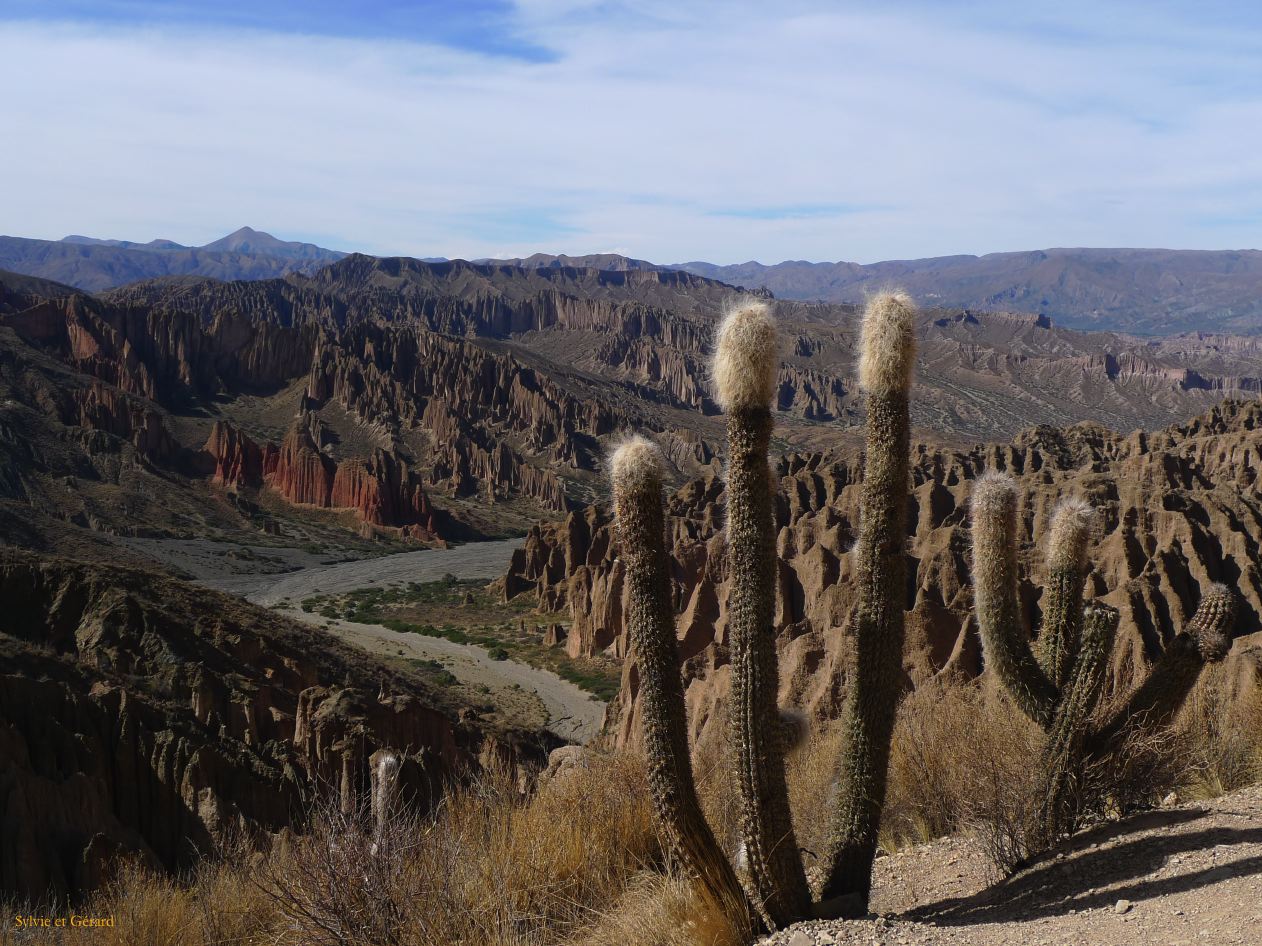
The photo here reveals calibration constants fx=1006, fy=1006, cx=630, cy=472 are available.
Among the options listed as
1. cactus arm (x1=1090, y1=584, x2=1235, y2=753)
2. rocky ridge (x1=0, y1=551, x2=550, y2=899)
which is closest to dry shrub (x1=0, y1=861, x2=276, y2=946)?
rocky ridge (x1=0, y1=551, x2=550, y2=899)

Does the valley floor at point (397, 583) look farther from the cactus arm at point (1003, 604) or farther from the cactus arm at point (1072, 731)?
the cactus arm at point (1072, 731)

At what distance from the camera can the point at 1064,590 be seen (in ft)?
28.1

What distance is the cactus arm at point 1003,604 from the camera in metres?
8.20

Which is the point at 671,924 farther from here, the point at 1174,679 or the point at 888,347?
the point at 1174,679

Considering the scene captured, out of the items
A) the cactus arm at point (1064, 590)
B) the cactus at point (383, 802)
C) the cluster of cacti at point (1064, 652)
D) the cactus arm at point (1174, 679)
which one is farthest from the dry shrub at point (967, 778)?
the cactus at point (383, 802)

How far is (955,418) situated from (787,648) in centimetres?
13190

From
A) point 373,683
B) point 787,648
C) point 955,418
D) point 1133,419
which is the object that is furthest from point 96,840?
point 1133,419

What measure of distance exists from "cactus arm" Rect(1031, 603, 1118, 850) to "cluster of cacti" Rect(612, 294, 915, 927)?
1723mm

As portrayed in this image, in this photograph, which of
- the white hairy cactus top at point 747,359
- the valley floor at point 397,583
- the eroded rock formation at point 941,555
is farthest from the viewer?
the valley floor at point 397,583

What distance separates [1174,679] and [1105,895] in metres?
2.38

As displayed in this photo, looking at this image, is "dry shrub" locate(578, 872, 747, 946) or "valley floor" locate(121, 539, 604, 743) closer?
"dry shrub" locate(578, 872, 747, 946)

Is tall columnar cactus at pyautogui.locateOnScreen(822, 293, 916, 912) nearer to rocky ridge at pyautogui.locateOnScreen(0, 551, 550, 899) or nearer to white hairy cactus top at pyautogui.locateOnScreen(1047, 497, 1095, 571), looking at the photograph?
white hairy cactus top at pyautogui.locateOnScreen(1047, 497, 1095, 571)

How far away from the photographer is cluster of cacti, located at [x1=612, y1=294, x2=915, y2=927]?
21.8ft

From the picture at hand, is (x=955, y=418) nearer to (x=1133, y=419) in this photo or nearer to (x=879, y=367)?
(x=1133, y=419)
